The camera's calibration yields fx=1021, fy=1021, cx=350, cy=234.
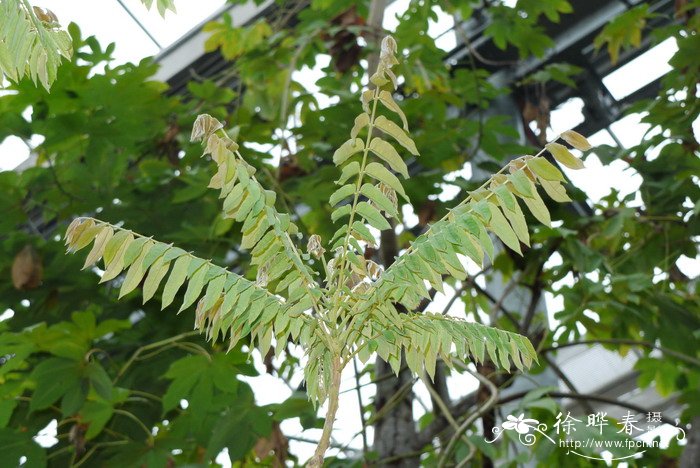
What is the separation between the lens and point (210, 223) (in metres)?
3.59

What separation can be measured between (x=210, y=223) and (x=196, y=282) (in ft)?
7.18

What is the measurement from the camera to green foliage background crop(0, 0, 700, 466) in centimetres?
290

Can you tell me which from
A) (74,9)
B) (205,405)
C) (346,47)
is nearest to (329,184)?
(346,47)

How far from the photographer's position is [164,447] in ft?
9.45

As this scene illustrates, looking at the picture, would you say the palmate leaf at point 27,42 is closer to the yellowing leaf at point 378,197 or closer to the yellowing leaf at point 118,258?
the yellowing leaf at point 118,258

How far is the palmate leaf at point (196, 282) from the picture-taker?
4.55ft

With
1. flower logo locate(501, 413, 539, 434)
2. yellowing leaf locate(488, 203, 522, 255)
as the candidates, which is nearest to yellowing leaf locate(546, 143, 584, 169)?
yellowing leaf locate(488, 203, 522, 255)

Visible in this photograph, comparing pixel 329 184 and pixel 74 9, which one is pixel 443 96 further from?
pixel 74 9

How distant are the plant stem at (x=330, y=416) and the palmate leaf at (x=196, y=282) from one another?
0.07m

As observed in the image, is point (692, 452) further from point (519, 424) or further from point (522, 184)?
point (522, 184)

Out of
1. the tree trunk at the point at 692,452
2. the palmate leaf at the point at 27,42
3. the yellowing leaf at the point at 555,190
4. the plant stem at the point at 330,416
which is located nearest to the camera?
the plant stem at the point at 330,416

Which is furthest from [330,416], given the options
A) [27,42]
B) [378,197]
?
[27,42]

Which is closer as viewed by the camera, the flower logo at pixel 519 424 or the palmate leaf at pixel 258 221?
the palmate leaf at pixel 258 221

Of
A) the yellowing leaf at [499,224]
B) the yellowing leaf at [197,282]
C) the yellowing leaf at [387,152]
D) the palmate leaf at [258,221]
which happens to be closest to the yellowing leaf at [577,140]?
the yellowing leaf at [499,224]
